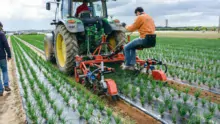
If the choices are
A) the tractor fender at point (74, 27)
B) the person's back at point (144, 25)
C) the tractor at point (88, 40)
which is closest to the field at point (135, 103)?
the tractor at point (88, 40)

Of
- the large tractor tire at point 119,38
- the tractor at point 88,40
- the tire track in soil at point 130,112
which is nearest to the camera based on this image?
the tire track in soil at point 130,112

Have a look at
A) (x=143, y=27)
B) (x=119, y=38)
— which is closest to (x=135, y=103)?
(x=143, y=27)

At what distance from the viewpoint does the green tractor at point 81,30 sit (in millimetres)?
6109

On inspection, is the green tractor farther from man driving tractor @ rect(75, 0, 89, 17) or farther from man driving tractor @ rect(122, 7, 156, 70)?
man driving tractor @ rect(122, 7, 156, 70)

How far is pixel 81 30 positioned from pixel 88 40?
0.48 metres

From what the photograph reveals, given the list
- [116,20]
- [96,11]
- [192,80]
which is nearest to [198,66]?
[192,80]

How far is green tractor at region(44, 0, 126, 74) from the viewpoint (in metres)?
6.11

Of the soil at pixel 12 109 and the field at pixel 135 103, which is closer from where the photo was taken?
the field at pixel 135 103

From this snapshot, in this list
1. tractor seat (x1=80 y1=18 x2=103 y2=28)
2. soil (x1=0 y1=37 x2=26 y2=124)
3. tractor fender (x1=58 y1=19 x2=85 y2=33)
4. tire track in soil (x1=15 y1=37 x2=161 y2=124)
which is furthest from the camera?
tractor seat (x1=80 y1=18 x2=103 y2=28)

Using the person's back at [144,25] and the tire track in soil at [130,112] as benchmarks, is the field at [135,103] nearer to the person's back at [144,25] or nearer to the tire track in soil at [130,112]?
the tire track in soil at [130,112]

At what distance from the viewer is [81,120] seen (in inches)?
141

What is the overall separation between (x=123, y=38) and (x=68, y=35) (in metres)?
1.63

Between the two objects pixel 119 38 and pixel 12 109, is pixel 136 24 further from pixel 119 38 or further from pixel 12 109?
pixel 12 109

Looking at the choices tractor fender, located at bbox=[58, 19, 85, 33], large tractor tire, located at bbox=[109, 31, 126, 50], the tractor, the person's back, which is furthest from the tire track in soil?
large tractor tire, located at bbox=[109, 31, 126, 50]
